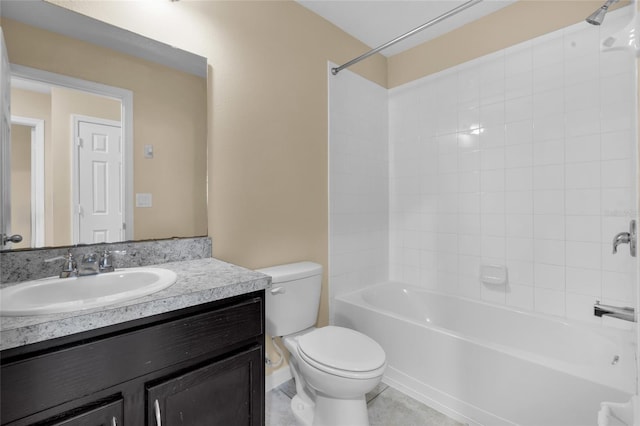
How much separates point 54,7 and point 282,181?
1250 millimetres

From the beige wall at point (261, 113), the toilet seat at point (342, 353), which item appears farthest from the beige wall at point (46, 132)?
Result: the toilet seat at point (342, 353)

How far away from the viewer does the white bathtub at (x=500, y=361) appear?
125cm

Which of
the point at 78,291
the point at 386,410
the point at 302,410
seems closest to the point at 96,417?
the point at 78,291

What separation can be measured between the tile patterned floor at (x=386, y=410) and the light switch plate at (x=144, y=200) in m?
1.30

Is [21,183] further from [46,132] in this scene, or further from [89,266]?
→ [89,266]

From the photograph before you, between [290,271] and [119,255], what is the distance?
0.84 m

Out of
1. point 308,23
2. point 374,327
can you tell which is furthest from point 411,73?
point 374,327

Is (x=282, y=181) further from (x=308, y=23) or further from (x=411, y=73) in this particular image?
(x=411, y=73)

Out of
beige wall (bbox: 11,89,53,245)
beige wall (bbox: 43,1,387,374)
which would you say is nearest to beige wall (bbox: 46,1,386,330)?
beige wall (bbox: 43,1,387,374)

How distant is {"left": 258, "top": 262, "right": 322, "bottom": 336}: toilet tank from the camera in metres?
1.62

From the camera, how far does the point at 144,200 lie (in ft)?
4.47

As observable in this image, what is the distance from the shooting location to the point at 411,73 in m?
2.54

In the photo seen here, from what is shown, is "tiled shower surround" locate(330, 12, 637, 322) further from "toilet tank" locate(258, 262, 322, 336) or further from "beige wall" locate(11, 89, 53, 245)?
"beige wall" locate(11, 89, 53, 245)

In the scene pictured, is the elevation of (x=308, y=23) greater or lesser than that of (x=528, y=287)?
greater
